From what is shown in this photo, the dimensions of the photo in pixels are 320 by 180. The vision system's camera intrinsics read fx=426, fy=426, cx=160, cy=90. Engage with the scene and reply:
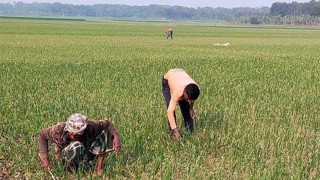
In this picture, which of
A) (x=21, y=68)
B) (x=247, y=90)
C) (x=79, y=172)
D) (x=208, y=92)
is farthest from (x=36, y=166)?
(x=21, y=68)

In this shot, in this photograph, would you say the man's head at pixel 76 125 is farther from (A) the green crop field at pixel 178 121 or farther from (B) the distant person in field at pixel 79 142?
(A) the green crop field at pixel 178 121

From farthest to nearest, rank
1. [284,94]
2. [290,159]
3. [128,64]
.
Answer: [128,64] < [284,94] < [290,159]

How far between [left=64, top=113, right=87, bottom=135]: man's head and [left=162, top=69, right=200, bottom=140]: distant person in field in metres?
1.49

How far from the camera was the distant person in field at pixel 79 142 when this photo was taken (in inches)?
171

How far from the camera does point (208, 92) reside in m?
10.7

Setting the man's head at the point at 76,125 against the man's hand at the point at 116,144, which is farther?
the man's hand at the point at 116,144

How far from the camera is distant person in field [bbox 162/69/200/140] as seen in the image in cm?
548

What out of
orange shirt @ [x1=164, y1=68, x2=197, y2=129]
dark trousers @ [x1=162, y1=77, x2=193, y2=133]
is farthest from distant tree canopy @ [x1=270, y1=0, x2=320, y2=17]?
orange shirt @ [x1=164, y1=68, x2=197, y2=129]

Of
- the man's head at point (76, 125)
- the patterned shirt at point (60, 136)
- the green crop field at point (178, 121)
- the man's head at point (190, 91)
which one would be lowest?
the green crop field at point (178, 121)

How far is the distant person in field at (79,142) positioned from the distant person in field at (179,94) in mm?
1004

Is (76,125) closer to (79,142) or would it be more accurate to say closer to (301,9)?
(79,142)

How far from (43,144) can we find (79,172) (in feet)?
1.88

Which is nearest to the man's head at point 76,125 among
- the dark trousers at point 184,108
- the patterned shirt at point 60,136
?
the patterned shirt at point 60,136

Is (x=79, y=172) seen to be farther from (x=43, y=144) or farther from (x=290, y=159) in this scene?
(x=290, y=159)
